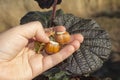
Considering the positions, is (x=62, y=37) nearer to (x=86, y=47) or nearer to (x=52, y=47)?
(x=52, y=47)

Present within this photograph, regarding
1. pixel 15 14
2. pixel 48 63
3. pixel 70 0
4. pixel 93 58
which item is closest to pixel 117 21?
pixel 70 0

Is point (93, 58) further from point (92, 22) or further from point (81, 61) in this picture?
point (92, 22)

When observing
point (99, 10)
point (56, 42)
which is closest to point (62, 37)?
point (56, 42)

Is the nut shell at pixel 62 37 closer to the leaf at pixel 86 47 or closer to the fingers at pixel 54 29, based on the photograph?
the fingers at pixel 54 29

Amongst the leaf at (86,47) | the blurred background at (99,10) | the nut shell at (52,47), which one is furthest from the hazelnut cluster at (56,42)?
the blurred background at (99,10)

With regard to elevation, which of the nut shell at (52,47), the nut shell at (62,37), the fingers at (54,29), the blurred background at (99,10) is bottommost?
the blurred background at (99,10)

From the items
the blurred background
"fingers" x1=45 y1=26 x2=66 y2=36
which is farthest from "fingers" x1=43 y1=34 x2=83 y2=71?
the blurred background

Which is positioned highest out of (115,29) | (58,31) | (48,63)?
(58,31)

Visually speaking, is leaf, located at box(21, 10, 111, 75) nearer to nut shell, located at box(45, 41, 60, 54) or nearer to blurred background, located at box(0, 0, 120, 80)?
nut shell, located at box(45, 41, 60, 54)
